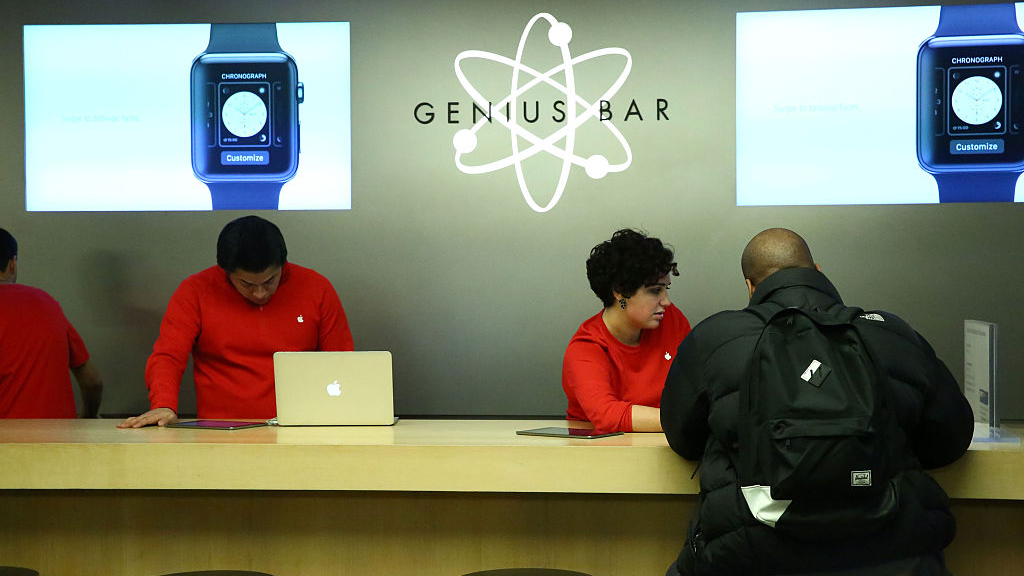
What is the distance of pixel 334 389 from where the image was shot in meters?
2.77

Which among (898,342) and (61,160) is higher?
(61,160)

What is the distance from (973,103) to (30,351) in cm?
385

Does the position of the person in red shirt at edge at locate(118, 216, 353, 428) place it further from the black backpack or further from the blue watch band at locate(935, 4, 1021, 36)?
the blue watch band at locate(935, 4, 1021, 36)

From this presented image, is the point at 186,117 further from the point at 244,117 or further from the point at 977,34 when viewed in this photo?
the point at 977,34

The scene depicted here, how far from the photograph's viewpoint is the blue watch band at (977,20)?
3.77m

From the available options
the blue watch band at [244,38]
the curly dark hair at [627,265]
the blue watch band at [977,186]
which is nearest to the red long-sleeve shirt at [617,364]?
the curly dark hair at [627,265]

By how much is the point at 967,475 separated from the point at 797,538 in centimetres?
60

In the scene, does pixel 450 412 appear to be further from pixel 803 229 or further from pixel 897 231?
pixel 897 231

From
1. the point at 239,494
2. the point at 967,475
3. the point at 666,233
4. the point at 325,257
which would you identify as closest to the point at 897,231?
the point at 666,233

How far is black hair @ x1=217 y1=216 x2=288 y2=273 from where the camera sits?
3.18 meters

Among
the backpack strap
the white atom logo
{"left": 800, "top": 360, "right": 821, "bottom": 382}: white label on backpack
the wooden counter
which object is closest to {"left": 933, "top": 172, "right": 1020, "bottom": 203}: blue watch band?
the white atom logo

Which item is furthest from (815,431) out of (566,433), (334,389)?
(334,389)

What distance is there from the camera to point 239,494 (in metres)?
2.59

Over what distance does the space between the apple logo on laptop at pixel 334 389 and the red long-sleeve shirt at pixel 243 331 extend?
0.78 metres
